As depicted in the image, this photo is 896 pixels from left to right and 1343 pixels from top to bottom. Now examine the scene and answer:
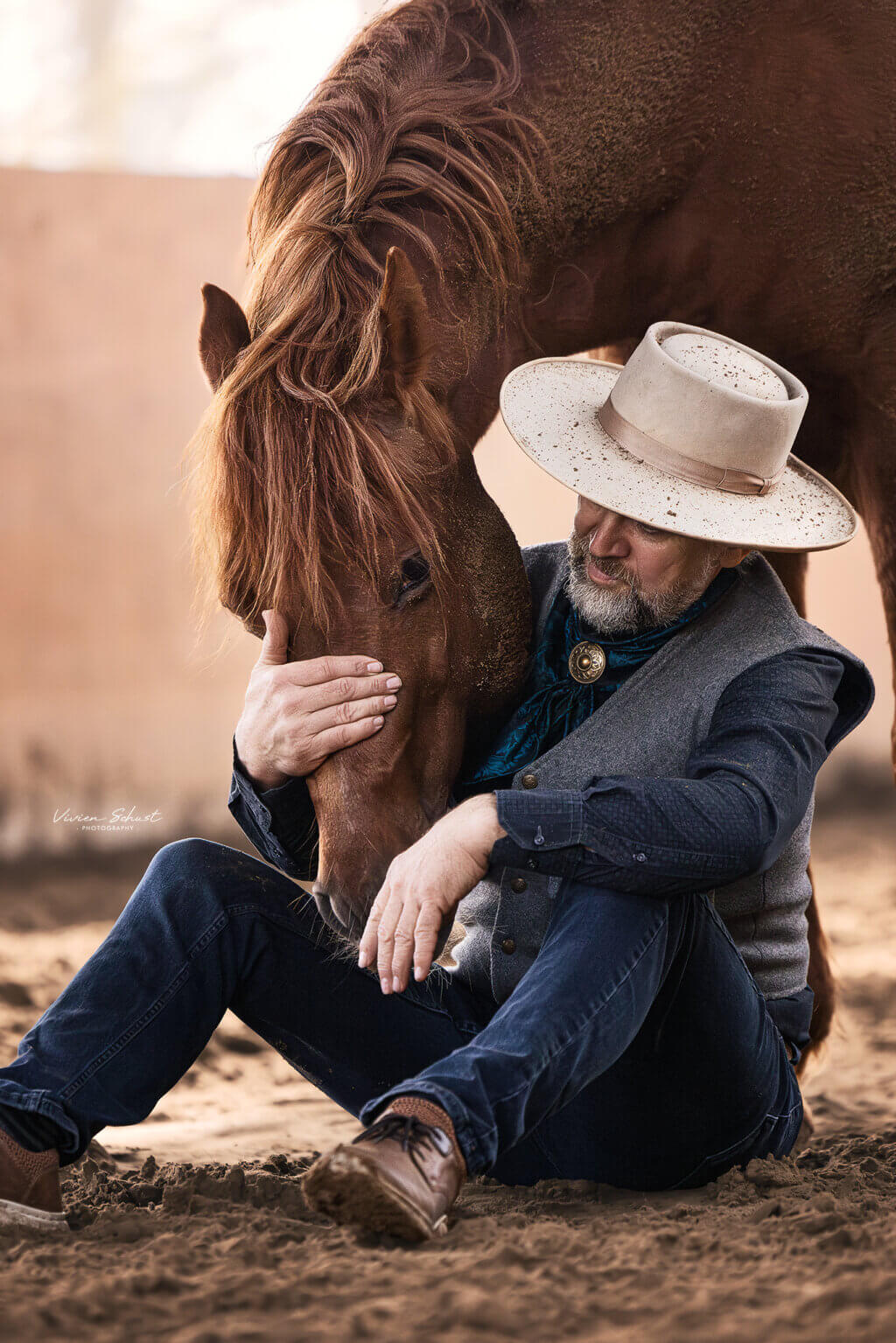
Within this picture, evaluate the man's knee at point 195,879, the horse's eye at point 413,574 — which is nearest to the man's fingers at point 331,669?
the horse's eye at point 413,574

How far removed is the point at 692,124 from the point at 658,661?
91cm

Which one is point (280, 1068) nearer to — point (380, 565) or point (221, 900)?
point (221, 900)

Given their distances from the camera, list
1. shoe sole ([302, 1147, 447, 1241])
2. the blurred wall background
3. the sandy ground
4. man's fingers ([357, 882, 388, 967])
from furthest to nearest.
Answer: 1. the blurred wall background
2. man's fingers ([357, 882, 388, 967])
3. shoe sole ([302, 1147, 447, 1241])
4. the sandy ground

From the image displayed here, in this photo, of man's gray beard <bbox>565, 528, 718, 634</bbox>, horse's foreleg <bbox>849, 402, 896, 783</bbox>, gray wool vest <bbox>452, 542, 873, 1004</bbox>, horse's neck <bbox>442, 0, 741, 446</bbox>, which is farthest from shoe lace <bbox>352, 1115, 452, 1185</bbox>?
horse's foreleg <bbox>849, 402, 896, 783</bbox>

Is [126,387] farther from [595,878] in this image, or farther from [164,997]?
[595,878]

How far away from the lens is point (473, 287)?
1.69 metres

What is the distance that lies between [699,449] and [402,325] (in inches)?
15.1

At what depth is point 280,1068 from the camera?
2.93 metres

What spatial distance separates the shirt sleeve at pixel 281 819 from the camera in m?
1.50

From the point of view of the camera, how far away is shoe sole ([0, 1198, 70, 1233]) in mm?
1185

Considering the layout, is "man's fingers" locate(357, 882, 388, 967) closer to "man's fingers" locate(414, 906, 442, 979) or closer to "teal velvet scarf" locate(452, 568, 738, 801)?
"man's fingers" locate(414, 906, 442, 979)

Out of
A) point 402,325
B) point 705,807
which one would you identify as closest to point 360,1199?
point 705,807

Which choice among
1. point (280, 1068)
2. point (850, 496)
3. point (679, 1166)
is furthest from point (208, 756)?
point (679, 1166)

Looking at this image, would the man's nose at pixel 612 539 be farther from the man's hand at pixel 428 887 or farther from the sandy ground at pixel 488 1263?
the sandy ground at pixel 488 1263
